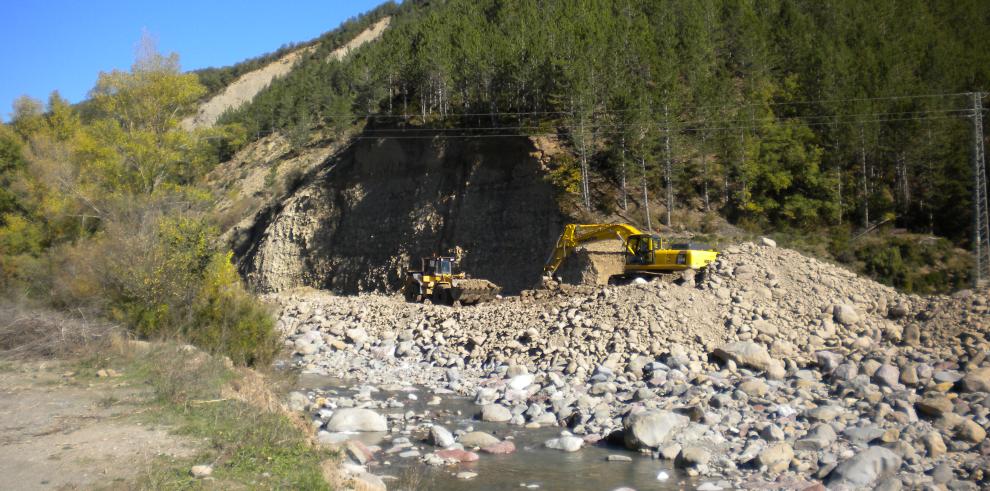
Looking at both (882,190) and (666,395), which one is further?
(882,190)

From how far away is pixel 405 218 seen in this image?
155ft

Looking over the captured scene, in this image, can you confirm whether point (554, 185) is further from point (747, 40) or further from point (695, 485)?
point (695, 485)

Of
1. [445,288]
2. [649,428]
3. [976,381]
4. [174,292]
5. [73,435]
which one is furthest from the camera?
[445,288]

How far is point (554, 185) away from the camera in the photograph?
40.0 m

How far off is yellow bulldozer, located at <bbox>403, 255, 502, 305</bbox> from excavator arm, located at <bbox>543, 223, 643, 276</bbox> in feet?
9.12

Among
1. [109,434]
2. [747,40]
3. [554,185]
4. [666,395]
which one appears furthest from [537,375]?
[747,40]

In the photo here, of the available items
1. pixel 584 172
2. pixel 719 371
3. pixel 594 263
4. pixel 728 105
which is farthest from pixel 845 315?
pixel 728 105

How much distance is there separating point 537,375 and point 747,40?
45136mm

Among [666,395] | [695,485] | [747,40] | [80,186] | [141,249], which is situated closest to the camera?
[695,485]

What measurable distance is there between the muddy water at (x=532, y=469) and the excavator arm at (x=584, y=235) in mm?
13648

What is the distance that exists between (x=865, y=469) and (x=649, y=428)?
3431 mm

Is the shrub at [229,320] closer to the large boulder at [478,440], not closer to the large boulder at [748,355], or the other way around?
the large boulder at [478,440]

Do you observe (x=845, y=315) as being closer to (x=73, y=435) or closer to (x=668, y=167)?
(x=73, y=435)

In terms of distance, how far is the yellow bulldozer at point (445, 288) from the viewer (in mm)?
29688
